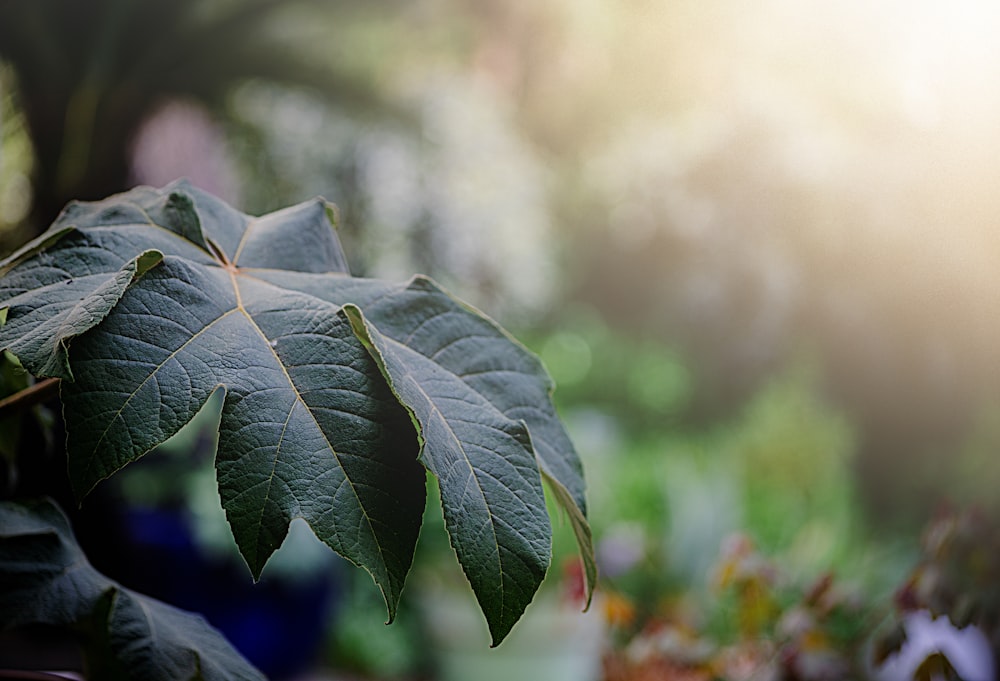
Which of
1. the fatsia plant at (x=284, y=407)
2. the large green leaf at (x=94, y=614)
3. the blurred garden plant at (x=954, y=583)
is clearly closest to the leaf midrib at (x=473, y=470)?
the fatsia plant at (x=284, y=407)

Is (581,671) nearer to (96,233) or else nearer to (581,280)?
(96,233)

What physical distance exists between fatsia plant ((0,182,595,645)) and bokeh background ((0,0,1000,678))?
1.88 ft

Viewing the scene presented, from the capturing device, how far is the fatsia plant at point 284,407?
0.32 meters

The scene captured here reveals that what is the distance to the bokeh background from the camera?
2344 millimetres

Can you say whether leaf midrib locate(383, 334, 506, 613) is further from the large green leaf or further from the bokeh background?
the bokeh background

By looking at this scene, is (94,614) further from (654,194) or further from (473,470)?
(654,194)

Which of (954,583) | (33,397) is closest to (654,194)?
(954,583)

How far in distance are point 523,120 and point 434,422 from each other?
17.8 ft

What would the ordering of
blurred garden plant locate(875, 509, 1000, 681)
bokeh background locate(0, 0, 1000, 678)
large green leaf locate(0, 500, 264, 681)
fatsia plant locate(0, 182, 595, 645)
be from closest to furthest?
fatsia plant locate(0, 182, 595, 645) < large green leaf locate(0, 500, 264, 681) < blurred garden plant locate(875, 509, 1000, 681) < bokeh background locate(0, 0, 1000, 678)

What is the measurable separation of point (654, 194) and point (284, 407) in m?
4.91

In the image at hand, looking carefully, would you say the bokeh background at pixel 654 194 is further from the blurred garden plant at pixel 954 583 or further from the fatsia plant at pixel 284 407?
the fatsia plant at pixel 284 407

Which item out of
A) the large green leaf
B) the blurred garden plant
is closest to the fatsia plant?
the large green leaf

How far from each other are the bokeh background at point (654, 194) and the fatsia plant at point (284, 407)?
573mm

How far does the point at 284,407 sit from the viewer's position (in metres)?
0.34
